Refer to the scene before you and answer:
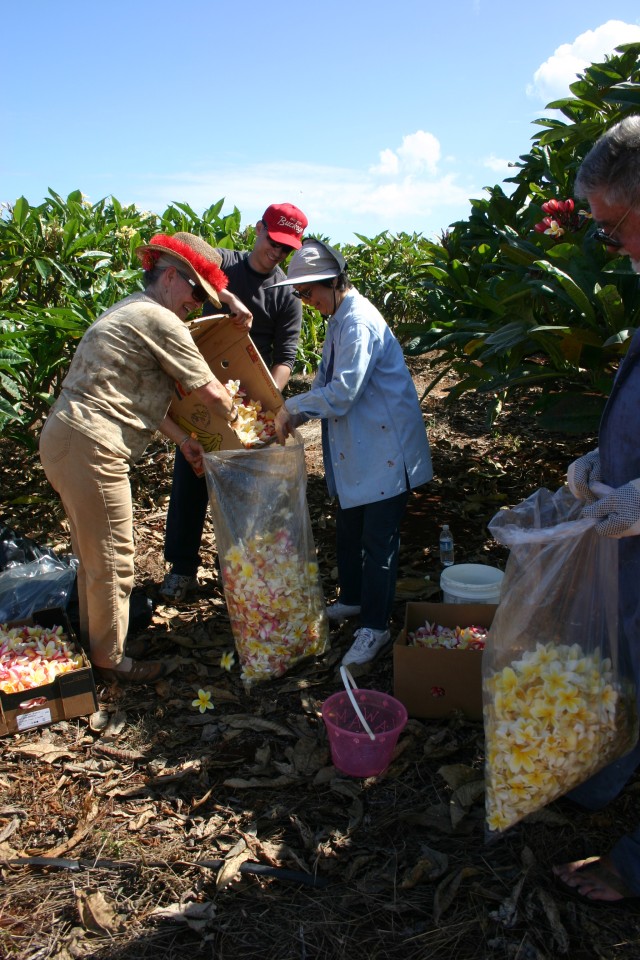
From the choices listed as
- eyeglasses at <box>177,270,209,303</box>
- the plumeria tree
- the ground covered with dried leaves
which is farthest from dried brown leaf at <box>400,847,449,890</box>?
eyeglasses at <box>177,270,209,303</box>

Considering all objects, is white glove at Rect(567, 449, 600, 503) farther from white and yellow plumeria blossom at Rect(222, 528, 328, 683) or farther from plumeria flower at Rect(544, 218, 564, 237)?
plumeria flower at Rect(544, 218, 564, 237)

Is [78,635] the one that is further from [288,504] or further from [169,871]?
[169,871]

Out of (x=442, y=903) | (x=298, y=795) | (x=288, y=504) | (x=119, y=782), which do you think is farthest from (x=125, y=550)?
(x=442, y=903)

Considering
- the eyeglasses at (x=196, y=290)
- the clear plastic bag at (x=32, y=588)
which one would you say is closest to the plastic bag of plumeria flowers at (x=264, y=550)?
the eyeglasses at (x=196, y=290)

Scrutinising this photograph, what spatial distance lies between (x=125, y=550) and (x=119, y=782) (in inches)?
35.7

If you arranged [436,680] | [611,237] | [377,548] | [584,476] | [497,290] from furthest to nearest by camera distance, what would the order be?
[497,290]
[377,548]
[436,680]
[584,476]
[611,237]

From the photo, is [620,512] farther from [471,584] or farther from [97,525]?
[97,525]

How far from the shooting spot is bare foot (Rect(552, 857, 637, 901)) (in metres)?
1.99

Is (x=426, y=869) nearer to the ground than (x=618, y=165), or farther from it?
nearer to the ground

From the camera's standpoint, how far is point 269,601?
318 cm

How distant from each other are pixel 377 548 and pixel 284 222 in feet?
5.66

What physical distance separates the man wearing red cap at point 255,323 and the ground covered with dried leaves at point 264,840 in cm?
52

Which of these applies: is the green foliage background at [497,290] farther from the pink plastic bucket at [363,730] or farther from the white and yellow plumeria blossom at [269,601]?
the pink plastic bucket at [363,730]

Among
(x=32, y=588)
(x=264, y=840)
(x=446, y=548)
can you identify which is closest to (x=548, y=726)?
(x=264, y=840)
